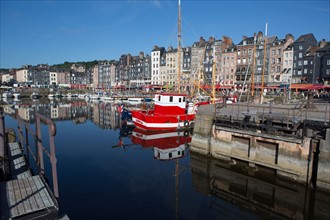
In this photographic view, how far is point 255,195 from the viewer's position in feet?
43.4

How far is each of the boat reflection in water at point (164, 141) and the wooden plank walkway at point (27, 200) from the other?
43.9 feet

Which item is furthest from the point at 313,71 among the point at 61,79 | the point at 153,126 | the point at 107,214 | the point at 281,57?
the point at 61,79

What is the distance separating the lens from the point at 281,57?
225 feet

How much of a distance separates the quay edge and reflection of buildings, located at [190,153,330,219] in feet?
2.00

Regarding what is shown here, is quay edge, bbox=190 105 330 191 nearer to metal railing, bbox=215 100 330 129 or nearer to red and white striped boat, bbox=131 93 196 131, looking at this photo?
metal railing, bbox=215 100 330 129

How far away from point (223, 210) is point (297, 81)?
64.3 meters

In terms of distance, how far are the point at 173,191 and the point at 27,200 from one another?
8.69 m

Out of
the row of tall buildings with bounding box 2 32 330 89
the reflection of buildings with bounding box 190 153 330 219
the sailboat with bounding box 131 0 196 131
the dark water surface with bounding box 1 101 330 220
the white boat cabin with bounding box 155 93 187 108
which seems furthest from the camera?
the row of tall buildings with bounding box 2 32 330 89

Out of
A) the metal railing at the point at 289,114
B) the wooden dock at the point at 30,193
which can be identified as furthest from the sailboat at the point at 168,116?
the wooden dock at the point at 30,193

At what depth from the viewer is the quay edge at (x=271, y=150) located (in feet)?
40.7

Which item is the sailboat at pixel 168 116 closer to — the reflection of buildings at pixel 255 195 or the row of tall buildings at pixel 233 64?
the row of tall buildings at pixel 233 64

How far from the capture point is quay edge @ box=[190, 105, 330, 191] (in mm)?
12406

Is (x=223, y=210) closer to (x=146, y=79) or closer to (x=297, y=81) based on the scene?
(x=297, y=81)

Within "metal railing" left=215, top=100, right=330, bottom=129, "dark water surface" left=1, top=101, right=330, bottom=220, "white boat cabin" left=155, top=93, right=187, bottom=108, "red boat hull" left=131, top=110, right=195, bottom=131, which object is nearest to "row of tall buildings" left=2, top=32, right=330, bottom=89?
"white boat cabin" left=155, top=93, right=187, bottom=108
